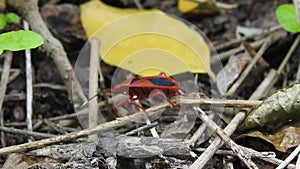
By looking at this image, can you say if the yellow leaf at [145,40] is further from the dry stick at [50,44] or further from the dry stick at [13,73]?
the dry stick at [13,73]

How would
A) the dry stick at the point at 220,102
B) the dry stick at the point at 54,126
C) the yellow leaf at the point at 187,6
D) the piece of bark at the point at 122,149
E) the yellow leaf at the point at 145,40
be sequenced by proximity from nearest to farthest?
the piece of bark at the point at 122,149
the dry stick at the point at 220,102
the dry stick at the point at 54,126
the yellow leaf at the point at 145,40
the yellow leaf at the point at 187,6

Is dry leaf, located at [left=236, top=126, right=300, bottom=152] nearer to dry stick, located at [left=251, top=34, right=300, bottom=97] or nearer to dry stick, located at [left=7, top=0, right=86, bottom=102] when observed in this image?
dry stick, located at [left=251, top=34, right=300, bottom=97]

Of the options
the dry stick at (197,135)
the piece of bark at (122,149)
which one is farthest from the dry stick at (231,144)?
the piece of bark at (122,149)

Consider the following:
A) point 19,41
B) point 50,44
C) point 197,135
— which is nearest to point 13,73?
point 50,44

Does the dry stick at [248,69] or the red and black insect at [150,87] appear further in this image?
the dry stick at [248,69]

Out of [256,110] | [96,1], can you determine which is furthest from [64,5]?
[256,110]

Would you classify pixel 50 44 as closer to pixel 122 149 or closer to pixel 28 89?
pixel 28 89
